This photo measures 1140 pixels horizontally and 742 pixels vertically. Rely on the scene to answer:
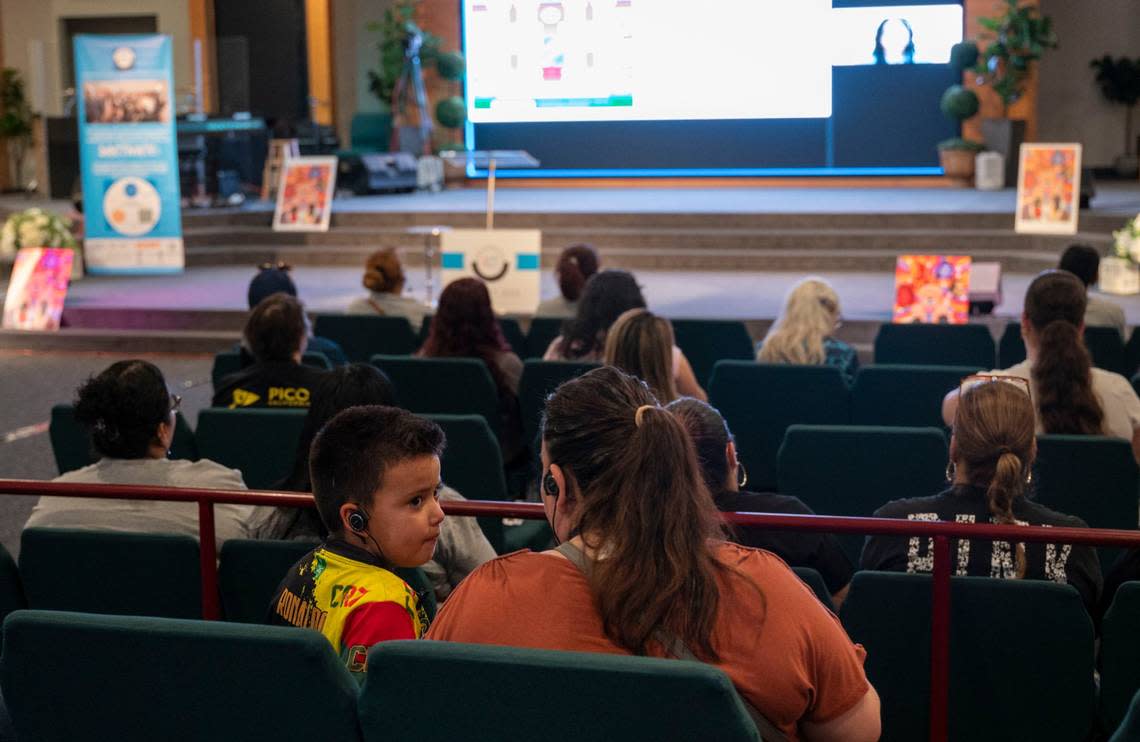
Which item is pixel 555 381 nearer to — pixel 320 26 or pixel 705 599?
pixel 705 599

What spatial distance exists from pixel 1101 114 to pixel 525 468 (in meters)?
12.7

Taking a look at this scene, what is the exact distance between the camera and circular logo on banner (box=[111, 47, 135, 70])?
9477 mm

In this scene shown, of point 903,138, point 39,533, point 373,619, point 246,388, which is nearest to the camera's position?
point 373,619

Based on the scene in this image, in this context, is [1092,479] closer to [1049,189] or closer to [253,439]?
[253,439]

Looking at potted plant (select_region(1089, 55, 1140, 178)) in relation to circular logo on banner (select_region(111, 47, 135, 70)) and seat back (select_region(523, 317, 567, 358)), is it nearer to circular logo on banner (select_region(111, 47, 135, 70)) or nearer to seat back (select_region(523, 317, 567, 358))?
circular logo on banner (select_region(111, 47, 135, 70))

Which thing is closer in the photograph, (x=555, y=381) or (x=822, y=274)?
(x=555, y=381)

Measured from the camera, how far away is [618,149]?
15.6 m

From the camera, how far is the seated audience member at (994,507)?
2654 millimetres

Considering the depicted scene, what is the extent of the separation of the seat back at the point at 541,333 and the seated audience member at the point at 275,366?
174 centimetres

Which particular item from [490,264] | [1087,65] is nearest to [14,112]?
[490,264]

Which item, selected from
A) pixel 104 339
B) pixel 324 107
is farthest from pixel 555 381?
pixel 324 107

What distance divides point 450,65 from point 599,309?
389 inches

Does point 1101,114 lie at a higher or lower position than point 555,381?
higher

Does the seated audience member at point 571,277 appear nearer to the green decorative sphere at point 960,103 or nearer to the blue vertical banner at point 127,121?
the blue vertical banner at point 127,121
